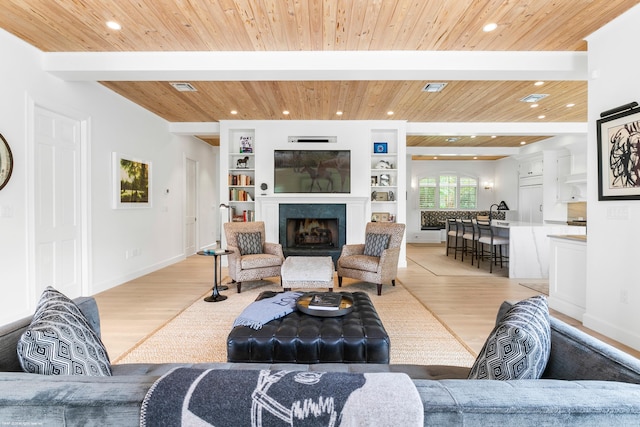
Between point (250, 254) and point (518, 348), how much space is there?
398cm

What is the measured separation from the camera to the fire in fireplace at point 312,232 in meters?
6.17

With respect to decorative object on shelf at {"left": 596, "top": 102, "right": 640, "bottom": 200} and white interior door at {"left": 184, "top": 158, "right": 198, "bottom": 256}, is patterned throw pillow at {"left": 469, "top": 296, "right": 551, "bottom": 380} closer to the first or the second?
decorative object on shelf at {"left": 596, "top": 102, "right": 640, "bottom": 200}

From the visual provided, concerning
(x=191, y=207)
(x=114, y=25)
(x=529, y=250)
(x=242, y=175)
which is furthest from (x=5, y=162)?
(x=529, y=250)

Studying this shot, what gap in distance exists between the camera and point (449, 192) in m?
10.6

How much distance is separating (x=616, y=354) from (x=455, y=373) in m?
0.68

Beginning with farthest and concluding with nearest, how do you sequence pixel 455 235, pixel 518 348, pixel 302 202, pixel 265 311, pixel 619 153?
pixel 455 235 → pixel 302 202 → pixel 619 153 → pixel 265 311 → pixel 518 348

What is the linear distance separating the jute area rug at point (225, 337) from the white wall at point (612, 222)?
1.39 metres

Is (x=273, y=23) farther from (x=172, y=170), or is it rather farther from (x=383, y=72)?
(x=172, y=170)

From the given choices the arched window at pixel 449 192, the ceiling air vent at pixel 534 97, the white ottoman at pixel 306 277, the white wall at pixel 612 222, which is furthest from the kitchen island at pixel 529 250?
the arched window at pixel 449 192

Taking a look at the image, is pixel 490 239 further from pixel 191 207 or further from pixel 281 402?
pixel 191 207

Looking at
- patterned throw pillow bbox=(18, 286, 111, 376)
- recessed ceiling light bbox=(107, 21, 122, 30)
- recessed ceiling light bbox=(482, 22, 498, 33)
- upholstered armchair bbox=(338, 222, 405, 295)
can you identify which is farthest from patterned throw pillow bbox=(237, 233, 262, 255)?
recessed ceiling light bbox=(482, 22, 498, 33)

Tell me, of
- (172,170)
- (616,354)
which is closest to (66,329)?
(616,354)

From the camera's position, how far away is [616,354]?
3.04 ft

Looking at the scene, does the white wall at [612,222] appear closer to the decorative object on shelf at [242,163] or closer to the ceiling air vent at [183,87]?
the ceiling air vent at [183,87]
